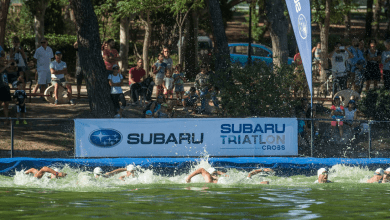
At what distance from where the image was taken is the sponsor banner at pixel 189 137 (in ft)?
45.8

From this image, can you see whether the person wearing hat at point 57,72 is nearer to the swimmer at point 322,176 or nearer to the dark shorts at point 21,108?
the dark shorts at point 21,108

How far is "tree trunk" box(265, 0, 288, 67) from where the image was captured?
801 inches

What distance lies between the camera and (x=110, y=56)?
18000mm

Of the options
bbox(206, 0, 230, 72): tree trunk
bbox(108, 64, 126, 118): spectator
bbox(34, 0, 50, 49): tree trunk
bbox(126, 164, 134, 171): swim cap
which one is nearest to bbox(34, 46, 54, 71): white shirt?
bbox(108, 64, 126, 118): spectator

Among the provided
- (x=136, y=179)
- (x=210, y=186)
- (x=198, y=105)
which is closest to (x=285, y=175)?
(x=210, y=186)

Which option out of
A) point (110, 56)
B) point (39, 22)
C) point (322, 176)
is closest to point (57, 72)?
point (110, 56)

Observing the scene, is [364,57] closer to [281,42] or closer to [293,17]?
[281,42]

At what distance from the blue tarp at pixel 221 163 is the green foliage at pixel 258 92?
9.61ft

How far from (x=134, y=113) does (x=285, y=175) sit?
247 inches

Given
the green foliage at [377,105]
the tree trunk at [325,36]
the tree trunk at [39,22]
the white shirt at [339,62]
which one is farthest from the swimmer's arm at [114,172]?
the tree trunk at [39,22]

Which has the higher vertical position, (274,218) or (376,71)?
(376,71)

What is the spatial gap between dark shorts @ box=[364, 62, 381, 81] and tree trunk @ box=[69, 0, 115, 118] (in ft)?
29.8

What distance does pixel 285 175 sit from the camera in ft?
45.3

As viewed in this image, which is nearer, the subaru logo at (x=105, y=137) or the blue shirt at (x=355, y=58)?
the subaru logo at (x=105, y=137)
